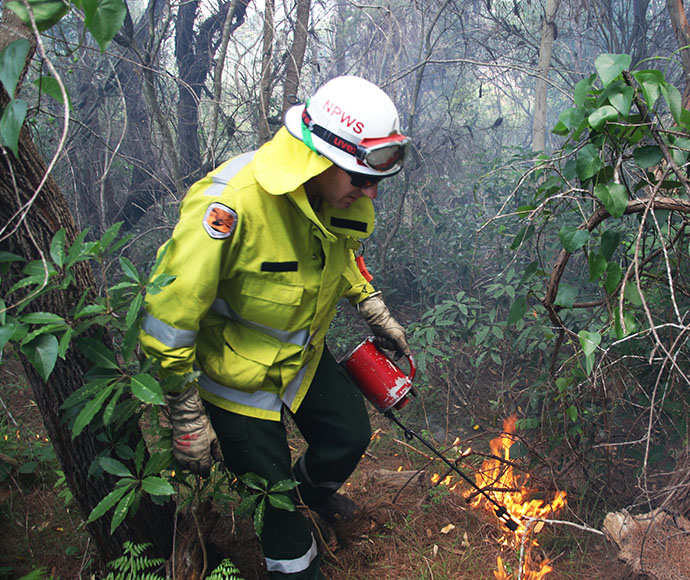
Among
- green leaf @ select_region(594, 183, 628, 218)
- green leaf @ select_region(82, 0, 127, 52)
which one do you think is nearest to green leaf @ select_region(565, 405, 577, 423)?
green leaf @ select_region(594, 183, 628, 218)

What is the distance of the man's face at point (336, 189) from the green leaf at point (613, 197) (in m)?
0.82

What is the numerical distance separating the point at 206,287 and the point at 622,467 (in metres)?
2.73

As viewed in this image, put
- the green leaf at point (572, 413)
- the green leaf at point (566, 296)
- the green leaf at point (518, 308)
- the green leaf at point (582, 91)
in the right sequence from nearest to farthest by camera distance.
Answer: the green leaf at point (582, 91), the green leaf at point (566, 296), the green leaf at point (518, 308), the green leaf at point (572, 413)

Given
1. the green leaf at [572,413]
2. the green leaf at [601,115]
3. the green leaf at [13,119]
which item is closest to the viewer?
the green leaf at [13,119]

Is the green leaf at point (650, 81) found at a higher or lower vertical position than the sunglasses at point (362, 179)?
higher

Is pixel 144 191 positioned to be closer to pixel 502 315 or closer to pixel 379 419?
pixel 379 419

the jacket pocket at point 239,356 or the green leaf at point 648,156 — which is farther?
the jacket pocket at point 239,356

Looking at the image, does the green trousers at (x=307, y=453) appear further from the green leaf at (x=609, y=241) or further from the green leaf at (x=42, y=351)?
the green leaf at (x=609, y=241)

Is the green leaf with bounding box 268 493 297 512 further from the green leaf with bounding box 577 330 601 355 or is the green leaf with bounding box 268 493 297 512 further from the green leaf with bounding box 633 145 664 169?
the green leaf with bounding box 633 145 664 169

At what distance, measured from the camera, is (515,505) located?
2953 millimetres

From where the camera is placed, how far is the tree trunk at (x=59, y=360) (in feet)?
5.68

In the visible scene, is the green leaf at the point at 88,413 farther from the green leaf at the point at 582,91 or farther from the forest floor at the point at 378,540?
the green leaf at the point at 582,91

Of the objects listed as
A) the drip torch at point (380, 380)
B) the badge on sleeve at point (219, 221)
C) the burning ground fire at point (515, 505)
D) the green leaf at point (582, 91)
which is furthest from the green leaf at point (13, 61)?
the burning ground fire at point (515, 505)

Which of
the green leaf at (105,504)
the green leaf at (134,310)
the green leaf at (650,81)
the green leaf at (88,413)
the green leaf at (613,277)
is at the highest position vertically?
the green leaf at (650,81)
